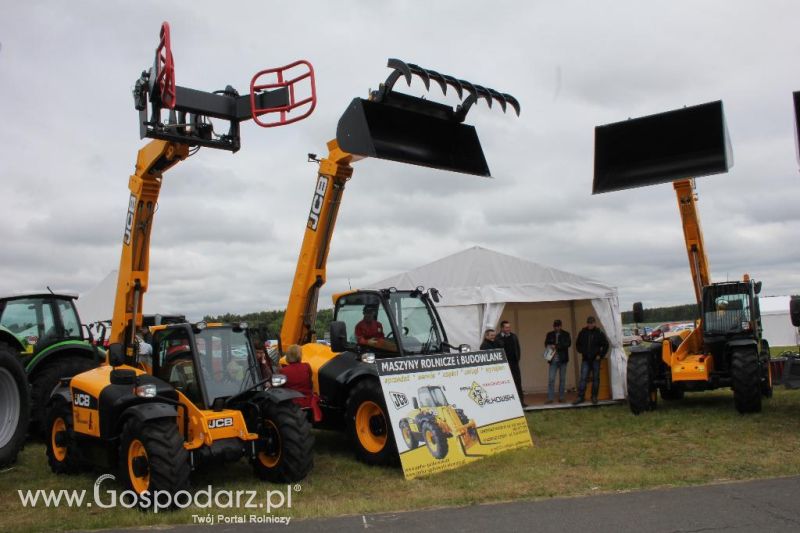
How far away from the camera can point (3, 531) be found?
19.3 ft

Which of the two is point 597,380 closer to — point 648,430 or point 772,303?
point 648,430

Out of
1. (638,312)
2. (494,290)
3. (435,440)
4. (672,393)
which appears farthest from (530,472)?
(672,393)

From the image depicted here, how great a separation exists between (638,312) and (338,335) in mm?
6233

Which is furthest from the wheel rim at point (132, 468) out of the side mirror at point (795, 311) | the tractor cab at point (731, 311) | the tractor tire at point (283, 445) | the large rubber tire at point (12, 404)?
the tractor cab at point (731, 311)

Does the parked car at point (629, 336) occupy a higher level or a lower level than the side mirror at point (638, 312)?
lower

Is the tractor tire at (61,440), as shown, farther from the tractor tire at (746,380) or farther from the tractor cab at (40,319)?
the tractor tire at (746,380)

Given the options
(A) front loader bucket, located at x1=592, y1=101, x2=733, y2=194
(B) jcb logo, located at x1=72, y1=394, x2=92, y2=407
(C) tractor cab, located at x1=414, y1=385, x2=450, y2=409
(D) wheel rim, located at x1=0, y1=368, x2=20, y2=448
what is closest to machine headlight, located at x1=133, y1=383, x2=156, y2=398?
(B) jcb logo, located at x1=72, y1=394, x2=92, y2=407

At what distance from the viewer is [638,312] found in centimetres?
1258

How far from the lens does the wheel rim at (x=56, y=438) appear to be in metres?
8.20

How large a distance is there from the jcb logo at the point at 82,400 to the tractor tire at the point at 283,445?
1851 millimetres

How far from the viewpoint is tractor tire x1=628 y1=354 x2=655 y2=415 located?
1194 centimetres

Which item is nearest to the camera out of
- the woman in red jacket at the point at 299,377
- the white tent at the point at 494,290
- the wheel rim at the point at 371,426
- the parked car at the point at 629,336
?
the wheel rim at the point at 371,426

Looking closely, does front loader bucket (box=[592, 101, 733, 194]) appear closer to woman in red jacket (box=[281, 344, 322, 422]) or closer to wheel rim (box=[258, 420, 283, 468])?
woman in red jacket (box=[281, 344, 322, 422])

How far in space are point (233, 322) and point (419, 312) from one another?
9.49 feet
